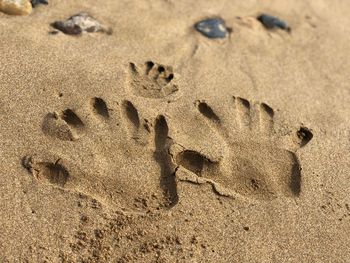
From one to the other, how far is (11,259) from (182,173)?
81cm

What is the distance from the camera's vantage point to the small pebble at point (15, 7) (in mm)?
2699

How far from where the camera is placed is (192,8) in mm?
3199

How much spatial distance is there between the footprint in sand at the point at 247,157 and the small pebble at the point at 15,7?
117cm

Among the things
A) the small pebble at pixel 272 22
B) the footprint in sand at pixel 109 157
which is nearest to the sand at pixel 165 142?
the footprint in sand at pixel 109 157

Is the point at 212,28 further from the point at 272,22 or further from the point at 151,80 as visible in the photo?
the point at 151,80

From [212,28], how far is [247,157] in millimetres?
1073

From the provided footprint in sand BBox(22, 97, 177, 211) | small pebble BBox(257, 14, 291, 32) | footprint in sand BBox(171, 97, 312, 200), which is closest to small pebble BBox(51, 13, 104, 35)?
footprint in sand BBox(22, 97, 177, 211)

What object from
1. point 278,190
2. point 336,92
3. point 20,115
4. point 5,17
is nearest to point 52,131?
point 20,115

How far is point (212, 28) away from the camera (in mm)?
3031

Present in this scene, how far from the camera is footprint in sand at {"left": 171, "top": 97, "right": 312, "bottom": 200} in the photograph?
2.20 meters

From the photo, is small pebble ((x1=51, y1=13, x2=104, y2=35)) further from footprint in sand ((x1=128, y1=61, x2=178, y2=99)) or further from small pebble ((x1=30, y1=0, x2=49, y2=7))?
footprint in sand ((x1=128, y1=61, x2=178, y2=99))

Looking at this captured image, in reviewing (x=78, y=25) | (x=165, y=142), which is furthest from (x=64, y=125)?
(x=78, y=25)

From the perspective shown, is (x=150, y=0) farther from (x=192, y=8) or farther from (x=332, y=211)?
(x=332, y=211)

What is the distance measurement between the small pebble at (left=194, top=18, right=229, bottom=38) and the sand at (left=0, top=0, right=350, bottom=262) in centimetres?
5
